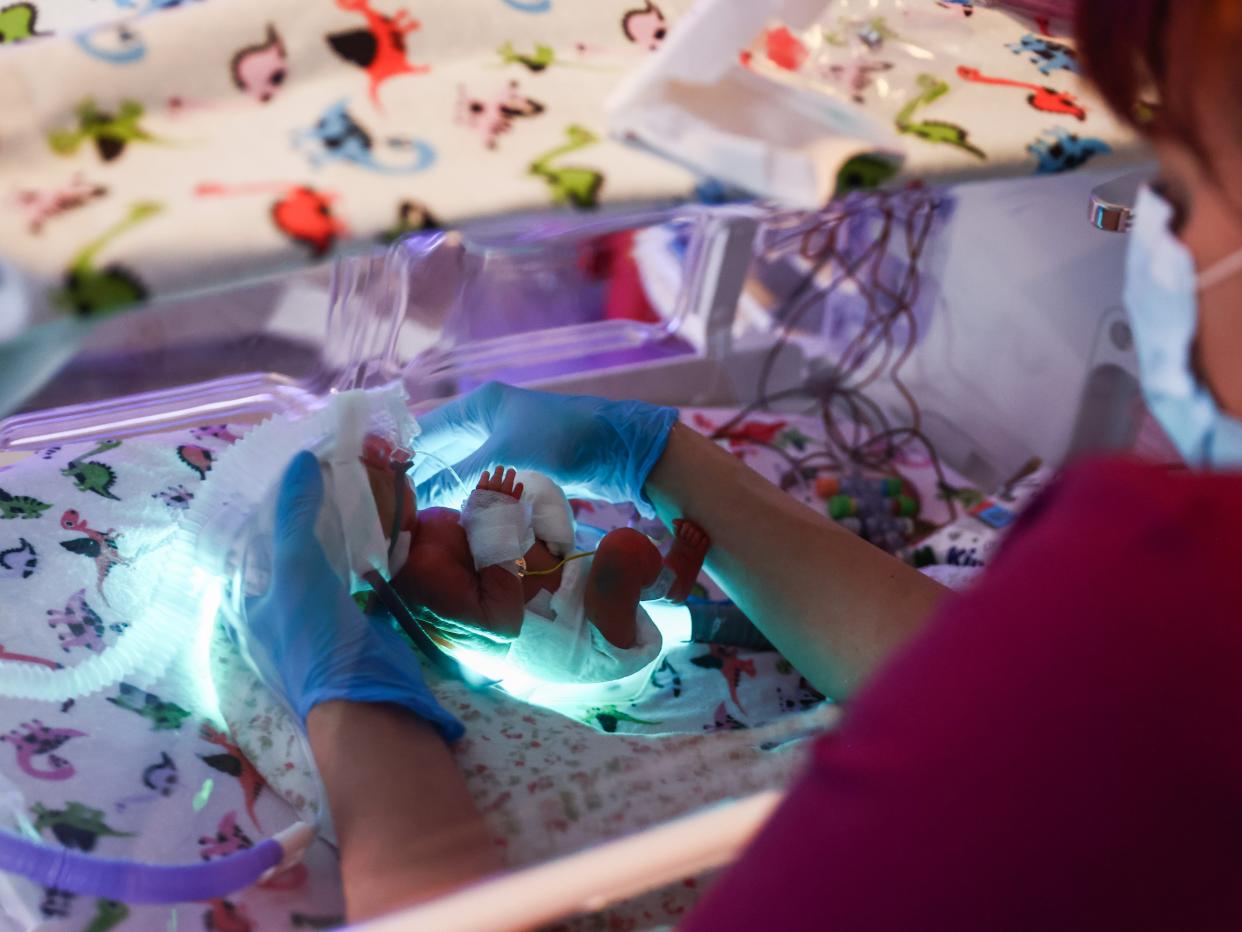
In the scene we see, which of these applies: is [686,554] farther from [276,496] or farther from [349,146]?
[349,146]

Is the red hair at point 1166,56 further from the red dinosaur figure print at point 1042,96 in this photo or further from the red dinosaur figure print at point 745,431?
the red dinosaur figure print at point 745,431

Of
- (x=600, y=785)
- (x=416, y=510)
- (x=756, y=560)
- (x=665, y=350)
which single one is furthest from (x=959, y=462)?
(x=600, y=785)

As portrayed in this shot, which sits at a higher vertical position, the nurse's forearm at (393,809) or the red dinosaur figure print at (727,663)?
the nurse's forearm at (393,809)

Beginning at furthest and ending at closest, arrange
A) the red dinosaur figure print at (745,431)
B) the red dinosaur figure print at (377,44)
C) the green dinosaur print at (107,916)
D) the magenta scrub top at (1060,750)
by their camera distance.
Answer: the red dinosaur figure print at (745,431)
the green dinosaur print at (107,916)
the red dinosaur figure print at (377,44)
the magenta scrub top at (1060,750)

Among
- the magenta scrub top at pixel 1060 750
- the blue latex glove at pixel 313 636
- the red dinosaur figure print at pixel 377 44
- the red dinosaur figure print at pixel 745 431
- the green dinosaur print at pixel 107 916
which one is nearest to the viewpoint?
the magenta scrub top at pixel 1060 750

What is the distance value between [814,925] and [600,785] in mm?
370

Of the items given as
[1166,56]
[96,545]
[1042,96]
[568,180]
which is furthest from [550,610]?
[1166,56]

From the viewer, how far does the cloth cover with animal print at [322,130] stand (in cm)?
57

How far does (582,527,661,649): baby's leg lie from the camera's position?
1.17 metres

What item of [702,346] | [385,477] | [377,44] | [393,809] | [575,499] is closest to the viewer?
[377,44]

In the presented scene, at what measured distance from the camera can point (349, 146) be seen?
640mm

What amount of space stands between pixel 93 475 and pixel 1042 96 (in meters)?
1.06

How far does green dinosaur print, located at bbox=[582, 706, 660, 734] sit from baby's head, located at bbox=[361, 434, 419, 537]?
0.98 ft

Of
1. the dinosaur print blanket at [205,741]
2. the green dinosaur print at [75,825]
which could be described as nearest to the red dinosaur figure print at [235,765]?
the dinosaur print blanket at [205,741]
